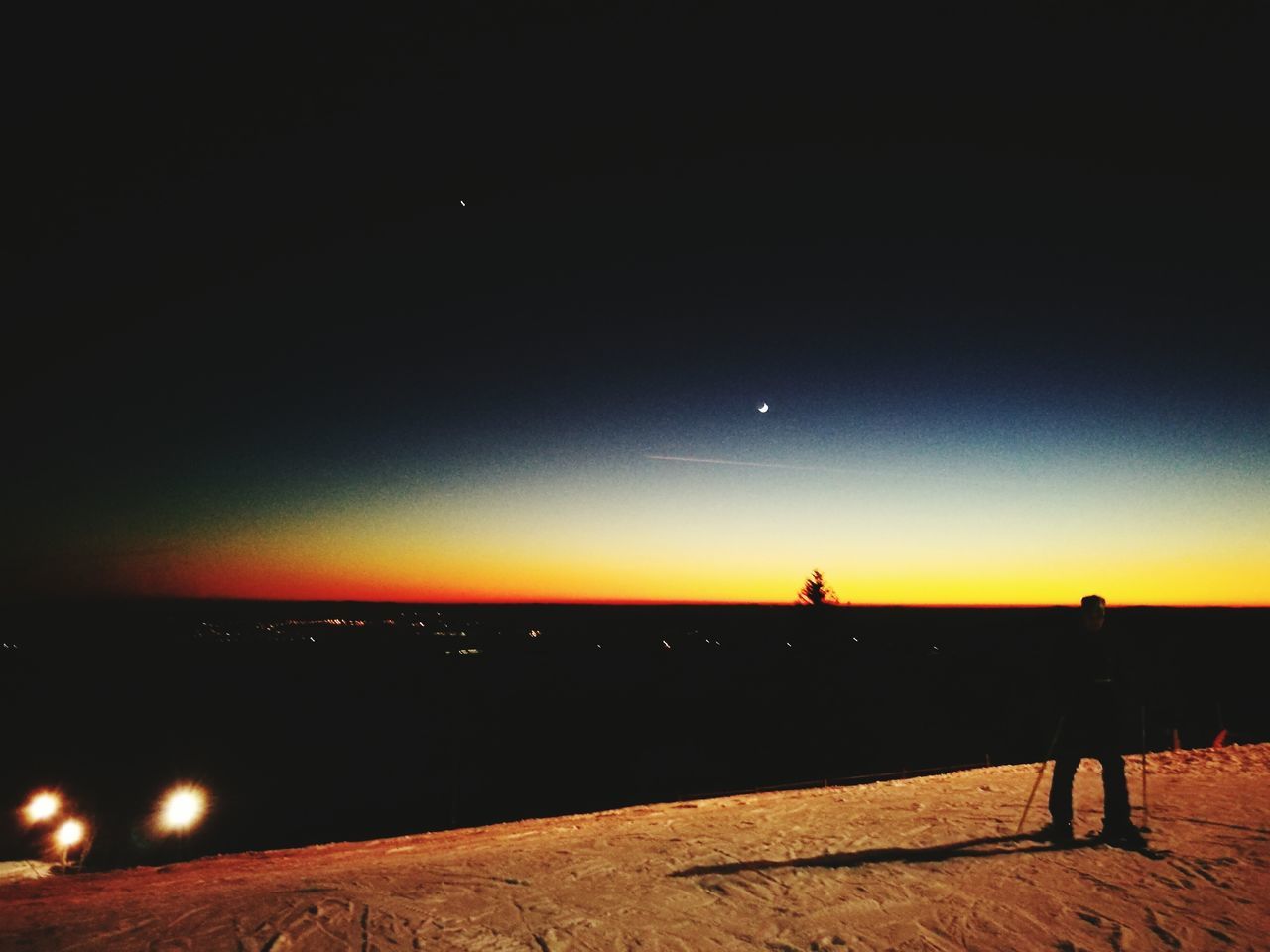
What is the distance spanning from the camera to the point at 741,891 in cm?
616

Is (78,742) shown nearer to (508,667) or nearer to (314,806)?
(314,806)

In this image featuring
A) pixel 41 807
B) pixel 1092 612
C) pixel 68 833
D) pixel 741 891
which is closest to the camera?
pixel 741 891

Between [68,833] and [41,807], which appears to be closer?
[68,833]

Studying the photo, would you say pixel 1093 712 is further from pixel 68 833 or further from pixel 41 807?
pixel 41 807

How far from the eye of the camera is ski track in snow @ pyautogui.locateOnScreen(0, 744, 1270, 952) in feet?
16.9

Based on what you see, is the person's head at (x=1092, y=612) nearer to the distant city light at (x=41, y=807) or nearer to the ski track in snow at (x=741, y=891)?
the ski track in snow at (x=741, y=891)

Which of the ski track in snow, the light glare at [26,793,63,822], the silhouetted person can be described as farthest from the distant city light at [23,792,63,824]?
the silhouetted person

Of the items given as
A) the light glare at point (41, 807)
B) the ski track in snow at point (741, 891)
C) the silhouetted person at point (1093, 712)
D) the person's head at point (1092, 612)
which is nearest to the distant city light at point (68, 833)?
the light glare at point (41, 807)

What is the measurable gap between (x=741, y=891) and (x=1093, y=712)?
430 cm

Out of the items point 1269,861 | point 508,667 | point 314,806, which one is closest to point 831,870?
point 1269,861

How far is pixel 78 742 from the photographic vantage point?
52.5 metres

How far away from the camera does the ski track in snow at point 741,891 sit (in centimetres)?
516

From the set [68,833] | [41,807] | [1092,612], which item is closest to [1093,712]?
[1092,612]

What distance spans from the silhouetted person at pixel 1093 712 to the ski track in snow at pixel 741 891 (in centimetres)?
36
